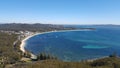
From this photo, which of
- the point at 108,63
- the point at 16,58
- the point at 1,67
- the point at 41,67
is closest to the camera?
the point at 41,67

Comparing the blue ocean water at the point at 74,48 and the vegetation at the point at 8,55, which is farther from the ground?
the vegetation at the point at 8,55

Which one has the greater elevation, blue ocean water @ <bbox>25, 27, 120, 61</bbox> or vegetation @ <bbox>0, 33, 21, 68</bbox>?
vegetation @ <bbox>0, 33, 21, 68</bbox>

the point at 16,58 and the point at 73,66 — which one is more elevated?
the point at 73,66

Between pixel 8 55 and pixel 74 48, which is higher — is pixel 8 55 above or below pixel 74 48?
above

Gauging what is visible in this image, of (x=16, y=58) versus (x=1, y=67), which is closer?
(x=1, y=67)

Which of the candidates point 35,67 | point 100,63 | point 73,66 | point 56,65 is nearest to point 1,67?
point 35,67

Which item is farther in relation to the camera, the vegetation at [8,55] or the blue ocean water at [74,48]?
the blue ocean water at [74,48]

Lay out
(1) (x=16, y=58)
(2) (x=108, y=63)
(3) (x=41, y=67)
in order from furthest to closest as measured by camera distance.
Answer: (1) (x=16, y=58), (2) (x=108, y=63), (3) (x=41, y=67)

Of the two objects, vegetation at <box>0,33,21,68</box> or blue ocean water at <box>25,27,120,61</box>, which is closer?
vegetation at <box>0,33,21,68</box>

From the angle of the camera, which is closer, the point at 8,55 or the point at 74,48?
the point at 8,55

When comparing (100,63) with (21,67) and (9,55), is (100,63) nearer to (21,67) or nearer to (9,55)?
(21,67)
